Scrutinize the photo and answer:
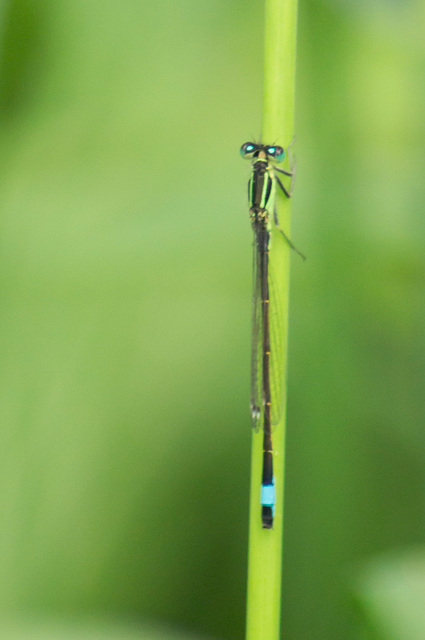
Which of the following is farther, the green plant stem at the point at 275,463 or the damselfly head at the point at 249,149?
the damselfly head at the point at 249,149

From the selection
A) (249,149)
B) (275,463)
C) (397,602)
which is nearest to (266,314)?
(249,149)

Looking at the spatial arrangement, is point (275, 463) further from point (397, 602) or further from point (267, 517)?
point (397, 602)

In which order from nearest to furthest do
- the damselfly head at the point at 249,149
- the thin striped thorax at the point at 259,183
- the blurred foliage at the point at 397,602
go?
the blurred foliage at the point at 397,602
the thin striped thorax at the point at 259,183
the damselfly head at the point at 249,149

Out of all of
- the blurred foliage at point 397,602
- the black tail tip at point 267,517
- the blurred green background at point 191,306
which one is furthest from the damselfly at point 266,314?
the blurred foliage at point 397,602

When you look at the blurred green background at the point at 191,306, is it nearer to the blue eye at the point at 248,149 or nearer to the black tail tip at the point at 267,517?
the blue eye at the point at 248,149

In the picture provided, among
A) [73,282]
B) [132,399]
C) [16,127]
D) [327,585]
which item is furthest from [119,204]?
[327,585]

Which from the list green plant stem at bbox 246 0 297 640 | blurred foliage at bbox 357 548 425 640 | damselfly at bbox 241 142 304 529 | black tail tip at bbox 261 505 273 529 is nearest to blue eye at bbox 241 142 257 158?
damselfly at bbox 241 142 304 529

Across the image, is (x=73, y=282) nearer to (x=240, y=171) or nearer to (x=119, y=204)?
(x=119, y=204)

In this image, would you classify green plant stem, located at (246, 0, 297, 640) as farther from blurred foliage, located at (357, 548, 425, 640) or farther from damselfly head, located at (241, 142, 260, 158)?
damselfly head, located at (241, 142, 260, 158)
